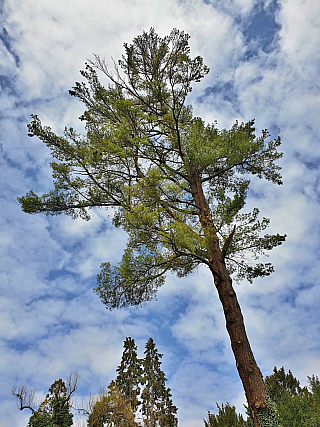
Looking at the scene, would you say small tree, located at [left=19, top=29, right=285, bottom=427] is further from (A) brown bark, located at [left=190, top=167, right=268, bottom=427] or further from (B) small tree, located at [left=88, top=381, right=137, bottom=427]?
(B) small tree, located at [left=88, top=381, right=137, bottom=427]

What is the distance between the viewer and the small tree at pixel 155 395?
1655 centimetres

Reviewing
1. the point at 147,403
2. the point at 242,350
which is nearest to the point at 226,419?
the point at 242,350

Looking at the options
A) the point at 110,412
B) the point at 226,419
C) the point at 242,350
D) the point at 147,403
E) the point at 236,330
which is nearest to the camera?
the point at 242,350

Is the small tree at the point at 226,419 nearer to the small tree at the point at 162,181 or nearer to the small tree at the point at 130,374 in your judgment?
the small tree at the point at 162,181

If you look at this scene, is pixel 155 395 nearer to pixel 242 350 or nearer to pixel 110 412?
pixel 110 412

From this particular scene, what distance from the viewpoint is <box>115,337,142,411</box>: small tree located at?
17328 mm

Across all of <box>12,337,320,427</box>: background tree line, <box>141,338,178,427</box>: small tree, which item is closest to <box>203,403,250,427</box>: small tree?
<box>12,337,320,427</box>: background tree line

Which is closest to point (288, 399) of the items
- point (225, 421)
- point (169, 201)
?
point (225, 421)

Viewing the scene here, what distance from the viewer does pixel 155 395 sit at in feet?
57.5

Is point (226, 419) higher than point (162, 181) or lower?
lower

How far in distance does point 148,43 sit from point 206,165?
14.8 feet

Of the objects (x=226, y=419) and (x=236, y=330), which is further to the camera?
(x=226, y=419)

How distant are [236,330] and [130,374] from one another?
1410cm

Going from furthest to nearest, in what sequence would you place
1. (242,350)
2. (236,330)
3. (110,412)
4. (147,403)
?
1. (147,403)
2. (110,412)
3. (236,330)
4. (242,350)
